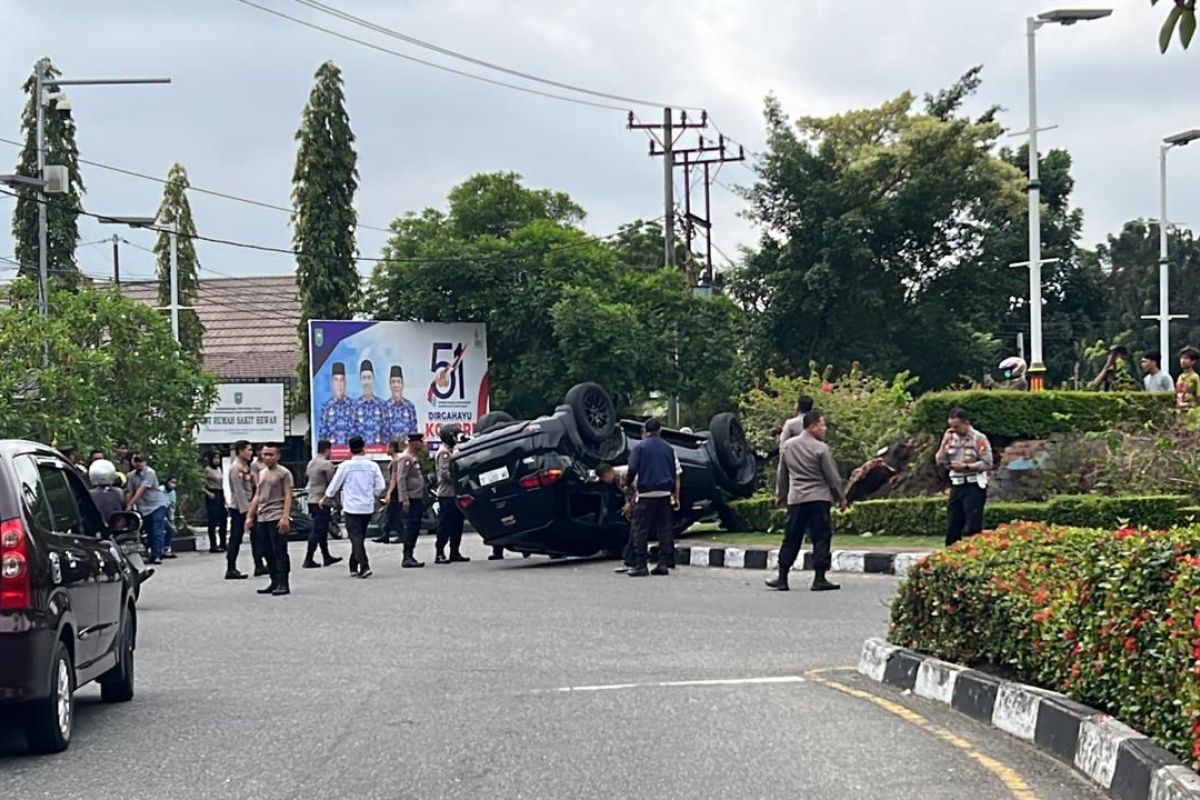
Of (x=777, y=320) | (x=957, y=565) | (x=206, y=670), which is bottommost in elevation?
(x=206, y=670)

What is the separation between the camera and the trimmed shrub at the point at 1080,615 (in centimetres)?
670

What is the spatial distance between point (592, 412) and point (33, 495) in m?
13.3

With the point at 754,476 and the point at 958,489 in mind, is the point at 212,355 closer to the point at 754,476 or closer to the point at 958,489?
the point at 754,476

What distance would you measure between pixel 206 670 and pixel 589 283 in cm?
3288

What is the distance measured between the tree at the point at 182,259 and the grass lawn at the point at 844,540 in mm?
31929

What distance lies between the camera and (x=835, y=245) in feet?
147

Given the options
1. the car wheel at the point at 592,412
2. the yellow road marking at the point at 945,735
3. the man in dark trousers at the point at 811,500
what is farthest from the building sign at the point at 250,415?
the yellow road marking at the point at 945,735

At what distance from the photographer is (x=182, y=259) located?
53688 mm

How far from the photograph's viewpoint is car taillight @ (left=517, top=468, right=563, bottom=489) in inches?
811

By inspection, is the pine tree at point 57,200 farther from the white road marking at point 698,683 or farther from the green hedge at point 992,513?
the white road marking at point 698,683

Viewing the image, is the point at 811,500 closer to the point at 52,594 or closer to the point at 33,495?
the point at 33,495

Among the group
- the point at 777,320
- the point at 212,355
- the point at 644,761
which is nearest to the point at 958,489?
the point at 644,761

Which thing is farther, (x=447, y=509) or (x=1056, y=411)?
(x=447, y=509)

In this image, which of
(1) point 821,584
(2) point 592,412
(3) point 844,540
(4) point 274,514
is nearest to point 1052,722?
(1) point 821,584
